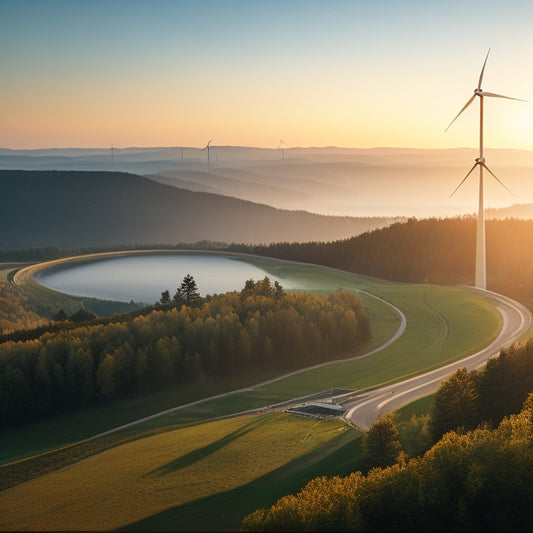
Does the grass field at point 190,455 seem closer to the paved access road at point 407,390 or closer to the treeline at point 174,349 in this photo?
the paved access road at point 407,390

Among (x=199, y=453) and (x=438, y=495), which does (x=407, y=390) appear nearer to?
(x=199, y=453)

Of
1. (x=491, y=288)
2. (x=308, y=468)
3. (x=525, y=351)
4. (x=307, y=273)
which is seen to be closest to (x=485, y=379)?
(x=525, y=351)

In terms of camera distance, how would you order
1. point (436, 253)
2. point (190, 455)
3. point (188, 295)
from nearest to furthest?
point (190, 455) → point (188, 295) → point (436, 253)

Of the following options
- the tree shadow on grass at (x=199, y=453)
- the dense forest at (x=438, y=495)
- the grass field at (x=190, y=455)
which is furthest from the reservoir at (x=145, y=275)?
the dense forest at (x=438, y=495)

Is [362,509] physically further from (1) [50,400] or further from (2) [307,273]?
(2) [307,273]

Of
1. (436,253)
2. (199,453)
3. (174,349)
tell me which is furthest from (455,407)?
(436,253)

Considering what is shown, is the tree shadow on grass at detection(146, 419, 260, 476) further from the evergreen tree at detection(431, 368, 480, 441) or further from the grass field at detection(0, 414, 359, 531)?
the evergreen tree at detection(431, 368, 480, 441)

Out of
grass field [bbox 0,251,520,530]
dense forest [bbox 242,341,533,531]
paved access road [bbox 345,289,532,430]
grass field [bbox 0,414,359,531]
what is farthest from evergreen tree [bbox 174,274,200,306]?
dense forest [bbox 242,341,533,531]
